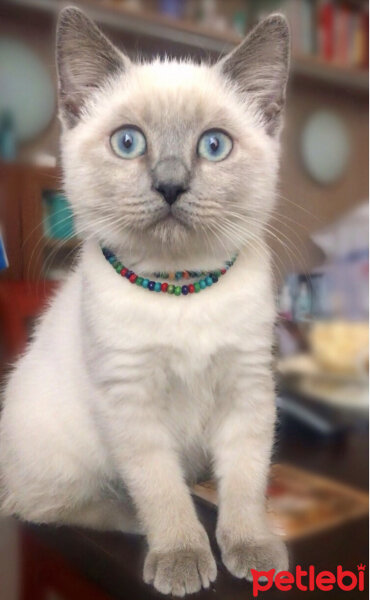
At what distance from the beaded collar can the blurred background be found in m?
0.09

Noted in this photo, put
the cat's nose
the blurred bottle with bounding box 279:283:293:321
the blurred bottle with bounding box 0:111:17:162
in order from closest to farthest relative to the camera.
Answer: the cat's nose < the blurred bottle with bounding box 0:111:17:162 < the blurred bottle with bounding box 279:283:293:321

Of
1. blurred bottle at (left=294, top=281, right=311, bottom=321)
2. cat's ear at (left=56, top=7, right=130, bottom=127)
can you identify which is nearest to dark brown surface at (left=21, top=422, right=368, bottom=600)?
blurred bottle at (left=294, top=281, right=311, bottom=321)

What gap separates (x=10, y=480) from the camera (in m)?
0.84

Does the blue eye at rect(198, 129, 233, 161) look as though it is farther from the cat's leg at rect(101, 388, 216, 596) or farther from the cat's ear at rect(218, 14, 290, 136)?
the cat's leg at rect(101, 388, 216, 596)

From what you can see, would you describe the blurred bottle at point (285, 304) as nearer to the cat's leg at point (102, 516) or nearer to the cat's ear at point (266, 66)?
the cat's ear at point (266, 66)

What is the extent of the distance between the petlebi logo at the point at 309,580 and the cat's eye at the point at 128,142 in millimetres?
515

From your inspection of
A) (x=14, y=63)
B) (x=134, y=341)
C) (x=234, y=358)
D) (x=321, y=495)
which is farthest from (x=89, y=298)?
(x=321, y=495)

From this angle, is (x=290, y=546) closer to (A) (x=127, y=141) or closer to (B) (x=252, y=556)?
(B) (x=252, y=556)

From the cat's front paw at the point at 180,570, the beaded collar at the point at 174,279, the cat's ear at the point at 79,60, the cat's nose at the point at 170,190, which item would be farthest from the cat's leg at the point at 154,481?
the cat's ear at the point at 79,60

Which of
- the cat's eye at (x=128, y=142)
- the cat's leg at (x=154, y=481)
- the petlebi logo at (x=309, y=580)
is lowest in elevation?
the petlebi logo at (x=309, y=580)

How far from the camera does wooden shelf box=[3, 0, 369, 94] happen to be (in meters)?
0.75

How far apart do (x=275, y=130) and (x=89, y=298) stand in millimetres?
326

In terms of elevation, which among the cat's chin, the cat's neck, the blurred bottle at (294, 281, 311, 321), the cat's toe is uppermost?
the cat's chin

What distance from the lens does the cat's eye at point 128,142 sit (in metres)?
0.70
